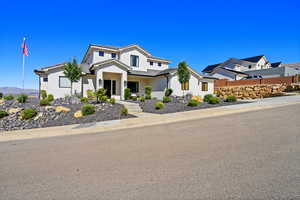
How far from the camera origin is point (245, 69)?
40.6 m

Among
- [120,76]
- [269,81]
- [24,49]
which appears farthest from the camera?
[120,76]

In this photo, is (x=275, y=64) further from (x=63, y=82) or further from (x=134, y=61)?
(x=63, y=82)

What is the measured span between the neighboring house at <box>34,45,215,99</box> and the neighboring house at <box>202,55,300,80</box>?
13130 millimetres

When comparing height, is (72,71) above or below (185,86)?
above

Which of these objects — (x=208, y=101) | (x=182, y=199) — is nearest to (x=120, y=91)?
A: (x=208, y=101)

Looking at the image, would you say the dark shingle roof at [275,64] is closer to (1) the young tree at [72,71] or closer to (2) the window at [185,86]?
(2) the window at [185,86]

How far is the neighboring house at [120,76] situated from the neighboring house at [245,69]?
1313 centimetres

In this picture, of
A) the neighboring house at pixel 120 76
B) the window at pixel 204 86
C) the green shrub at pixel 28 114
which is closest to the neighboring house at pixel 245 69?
the neighboring house at pixel 120 76

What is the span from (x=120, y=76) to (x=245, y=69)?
36939mm

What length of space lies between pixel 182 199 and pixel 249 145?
3.14 m

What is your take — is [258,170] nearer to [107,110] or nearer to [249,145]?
[249,145]

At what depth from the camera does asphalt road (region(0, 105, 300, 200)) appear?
2.39 meters

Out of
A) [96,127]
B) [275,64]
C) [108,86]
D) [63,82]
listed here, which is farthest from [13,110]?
[275,64]

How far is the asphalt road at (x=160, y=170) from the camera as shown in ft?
7.86
